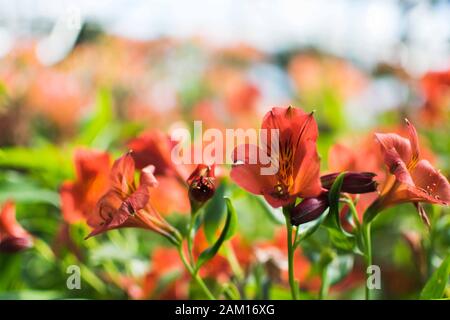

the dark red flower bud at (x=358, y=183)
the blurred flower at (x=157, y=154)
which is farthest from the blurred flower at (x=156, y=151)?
the dark red flower bud at (x=358, y=183)

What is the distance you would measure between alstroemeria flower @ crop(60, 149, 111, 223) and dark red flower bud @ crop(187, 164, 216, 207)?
0.62 ft

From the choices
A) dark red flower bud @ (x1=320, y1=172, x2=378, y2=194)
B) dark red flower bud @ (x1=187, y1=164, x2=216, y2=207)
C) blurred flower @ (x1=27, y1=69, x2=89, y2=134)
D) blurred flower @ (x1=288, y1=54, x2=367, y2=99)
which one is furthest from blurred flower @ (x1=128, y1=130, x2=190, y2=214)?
blurred flower @ (x1=288, y1=54, x2=367, y2=99)

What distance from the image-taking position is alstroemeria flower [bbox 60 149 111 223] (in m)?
0.79

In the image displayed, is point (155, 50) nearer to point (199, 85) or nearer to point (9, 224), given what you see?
point (199, 85)

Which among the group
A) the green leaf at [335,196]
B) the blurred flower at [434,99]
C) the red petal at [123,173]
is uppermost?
the blurred flower at [434,99]

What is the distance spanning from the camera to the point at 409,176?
0.57m

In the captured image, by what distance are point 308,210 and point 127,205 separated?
0.16 metres

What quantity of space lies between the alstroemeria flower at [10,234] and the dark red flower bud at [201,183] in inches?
10.8

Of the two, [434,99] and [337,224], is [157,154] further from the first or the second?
[434,99]

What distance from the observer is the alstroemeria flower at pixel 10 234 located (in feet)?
2.58

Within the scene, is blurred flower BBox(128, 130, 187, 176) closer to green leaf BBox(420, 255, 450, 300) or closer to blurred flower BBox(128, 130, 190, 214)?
blurred flower BBox(128, 130, 190, 214)

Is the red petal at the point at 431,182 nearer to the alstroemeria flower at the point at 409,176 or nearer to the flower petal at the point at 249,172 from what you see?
the alstroemeria flower at the point at 409,176

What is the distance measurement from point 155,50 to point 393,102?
0.91 metres

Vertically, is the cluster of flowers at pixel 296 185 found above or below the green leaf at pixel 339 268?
above
